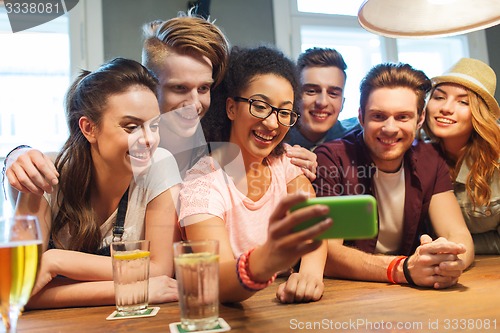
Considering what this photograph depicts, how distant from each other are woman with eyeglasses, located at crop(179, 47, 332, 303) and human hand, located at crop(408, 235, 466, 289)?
9.1 inches

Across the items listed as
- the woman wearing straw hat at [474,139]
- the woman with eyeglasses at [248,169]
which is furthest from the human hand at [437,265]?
the woman wearing straw hat at [474,139]

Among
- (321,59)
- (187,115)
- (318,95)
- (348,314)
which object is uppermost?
(321,59)

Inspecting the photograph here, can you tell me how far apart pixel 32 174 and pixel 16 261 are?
47cm

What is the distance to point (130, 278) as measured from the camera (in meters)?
0.96

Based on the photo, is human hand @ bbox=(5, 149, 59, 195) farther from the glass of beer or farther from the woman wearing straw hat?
the woman wearing straw hat

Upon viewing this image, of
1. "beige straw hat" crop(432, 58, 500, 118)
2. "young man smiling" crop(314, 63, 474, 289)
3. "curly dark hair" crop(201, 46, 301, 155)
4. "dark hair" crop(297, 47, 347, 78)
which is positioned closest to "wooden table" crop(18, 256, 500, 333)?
"young man smiling" crop(314, 63, 474, 289)

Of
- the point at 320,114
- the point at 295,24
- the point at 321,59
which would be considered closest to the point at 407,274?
the point at 320,114

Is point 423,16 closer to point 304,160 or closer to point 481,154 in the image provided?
point 304,160

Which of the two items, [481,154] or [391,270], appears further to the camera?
[481,154]

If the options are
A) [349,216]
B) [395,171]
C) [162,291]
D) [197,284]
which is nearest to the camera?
Result: [349,216]

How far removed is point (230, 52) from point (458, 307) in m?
1.00

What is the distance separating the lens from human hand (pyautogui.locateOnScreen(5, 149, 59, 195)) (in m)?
1.11

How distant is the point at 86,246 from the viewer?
1248 millimetres

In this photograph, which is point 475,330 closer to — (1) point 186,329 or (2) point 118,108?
(1) point 186,329
